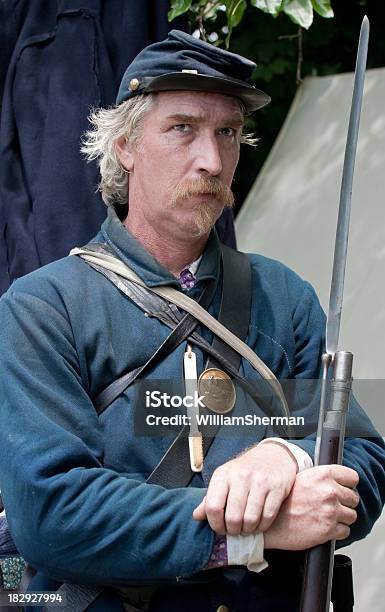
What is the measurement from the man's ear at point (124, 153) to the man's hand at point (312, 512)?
0.88m

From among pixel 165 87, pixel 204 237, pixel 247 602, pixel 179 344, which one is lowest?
pixel 247 602

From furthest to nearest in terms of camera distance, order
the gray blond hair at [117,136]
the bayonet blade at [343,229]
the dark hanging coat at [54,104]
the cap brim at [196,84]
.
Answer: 1. the dark hanging coat at [54,104]
2. the gray blond hair at [117,136]
3. the cap brim at [196,84]
4. the bayonet blade at [343,229]

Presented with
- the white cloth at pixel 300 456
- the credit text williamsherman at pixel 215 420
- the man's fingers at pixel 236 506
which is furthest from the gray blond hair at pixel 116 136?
the man's fingers at pixel 236 506

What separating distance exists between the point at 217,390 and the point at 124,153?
0.63 m

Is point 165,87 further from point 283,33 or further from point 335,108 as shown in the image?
point 283,33

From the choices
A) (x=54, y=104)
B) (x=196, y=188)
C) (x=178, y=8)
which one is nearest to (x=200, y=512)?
(x=196, y=188)

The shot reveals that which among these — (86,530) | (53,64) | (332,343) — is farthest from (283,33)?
(86,530)

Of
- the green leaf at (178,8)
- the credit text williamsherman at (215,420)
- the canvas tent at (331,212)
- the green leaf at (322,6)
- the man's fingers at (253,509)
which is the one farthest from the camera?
the canvas tent at (331,212)

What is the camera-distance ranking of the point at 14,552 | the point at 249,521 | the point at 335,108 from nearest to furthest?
the point at 249,521
the point at 14,552
the point at 335,108

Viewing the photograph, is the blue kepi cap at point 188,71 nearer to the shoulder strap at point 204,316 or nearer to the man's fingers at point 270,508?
the shoulder strap at point 204,316

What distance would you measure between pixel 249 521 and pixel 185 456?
10.9 inches

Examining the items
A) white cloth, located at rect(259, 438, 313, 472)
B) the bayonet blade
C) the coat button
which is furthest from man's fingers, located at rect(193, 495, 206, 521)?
the coat button

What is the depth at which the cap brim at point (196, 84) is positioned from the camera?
2.53 metres

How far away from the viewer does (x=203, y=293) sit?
8.47ft
